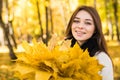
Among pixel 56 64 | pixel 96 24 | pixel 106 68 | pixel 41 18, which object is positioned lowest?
pixel 41 18

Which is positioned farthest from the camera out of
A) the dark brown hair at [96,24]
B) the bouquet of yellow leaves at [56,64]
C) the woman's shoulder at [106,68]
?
the dark brown hair at [96,24]

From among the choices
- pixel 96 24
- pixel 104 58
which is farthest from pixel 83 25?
pixel 104 58

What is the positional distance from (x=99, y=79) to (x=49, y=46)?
45cm

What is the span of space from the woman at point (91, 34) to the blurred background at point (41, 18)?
10.7 meters

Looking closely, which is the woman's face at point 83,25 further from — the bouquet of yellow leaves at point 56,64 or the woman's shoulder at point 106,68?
the bouquet of yellow leaves at point 56,64

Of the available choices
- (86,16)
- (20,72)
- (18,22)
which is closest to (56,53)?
(20,72)

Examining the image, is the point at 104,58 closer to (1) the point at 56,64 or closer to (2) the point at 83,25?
(2) the point at 83,25

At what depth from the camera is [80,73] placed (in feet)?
9.96

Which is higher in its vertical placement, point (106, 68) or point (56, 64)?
point (56, 64)

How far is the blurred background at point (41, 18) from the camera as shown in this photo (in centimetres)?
2321

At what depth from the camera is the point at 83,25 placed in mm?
3773

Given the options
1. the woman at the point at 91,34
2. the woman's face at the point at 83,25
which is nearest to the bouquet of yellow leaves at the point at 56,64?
the woman at the point at 91,34

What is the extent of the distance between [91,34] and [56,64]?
3.48 feet

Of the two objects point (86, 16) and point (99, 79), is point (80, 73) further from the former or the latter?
point (86, 16)
